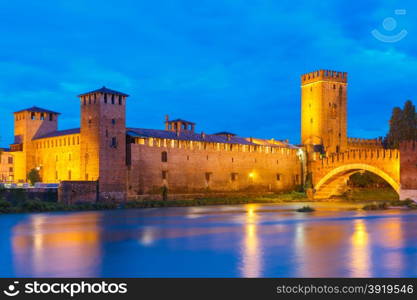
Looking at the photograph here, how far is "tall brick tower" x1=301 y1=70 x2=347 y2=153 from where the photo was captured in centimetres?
6588

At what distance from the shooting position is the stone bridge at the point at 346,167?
4666 centimetres

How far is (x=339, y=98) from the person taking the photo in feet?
221

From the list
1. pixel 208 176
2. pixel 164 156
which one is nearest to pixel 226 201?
pixel 208 176

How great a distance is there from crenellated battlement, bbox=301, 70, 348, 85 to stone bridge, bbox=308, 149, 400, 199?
9.95m

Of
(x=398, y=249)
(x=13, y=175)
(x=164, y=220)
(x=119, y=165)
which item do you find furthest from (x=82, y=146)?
(x=398, y=249)

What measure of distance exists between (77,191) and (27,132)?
15.8m

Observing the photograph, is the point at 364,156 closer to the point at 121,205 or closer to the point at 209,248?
the point at 121,205

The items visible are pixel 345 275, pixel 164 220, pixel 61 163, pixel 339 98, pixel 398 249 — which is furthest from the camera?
pixel 339 98

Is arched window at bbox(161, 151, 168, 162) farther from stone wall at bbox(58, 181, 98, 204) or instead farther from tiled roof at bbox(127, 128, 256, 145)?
stone wall at bbox(58, 181, 98, 204)

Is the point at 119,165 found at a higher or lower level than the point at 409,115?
lower

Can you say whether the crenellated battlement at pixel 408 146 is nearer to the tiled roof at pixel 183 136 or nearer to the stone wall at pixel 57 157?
the tiled roof at pixel 183 136

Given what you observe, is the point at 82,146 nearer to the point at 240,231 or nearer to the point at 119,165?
the point at 119,165

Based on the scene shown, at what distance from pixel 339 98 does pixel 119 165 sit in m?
34.2

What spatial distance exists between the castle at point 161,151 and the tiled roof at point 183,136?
116mm
